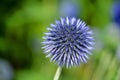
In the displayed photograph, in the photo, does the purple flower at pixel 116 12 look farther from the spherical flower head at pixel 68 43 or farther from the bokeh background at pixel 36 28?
the spherical flower head at pixel 68 43

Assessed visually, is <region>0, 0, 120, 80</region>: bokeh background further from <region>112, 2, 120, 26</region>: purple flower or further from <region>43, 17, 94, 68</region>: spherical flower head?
<region>43, 17, 94, 68</region>: spherical flower head

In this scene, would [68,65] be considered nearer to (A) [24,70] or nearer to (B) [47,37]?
(B) [47,37]

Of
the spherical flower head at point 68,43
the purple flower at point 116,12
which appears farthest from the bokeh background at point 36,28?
the spherical flower head at point 68,43

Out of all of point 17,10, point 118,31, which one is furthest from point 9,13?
point 118,31

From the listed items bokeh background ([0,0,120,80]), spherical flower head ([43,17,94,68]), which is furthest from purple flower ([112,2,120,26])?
spherical flower head ([43,17,94,68])

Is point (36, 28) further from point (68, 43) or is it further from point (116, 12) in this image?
point (68, 43)

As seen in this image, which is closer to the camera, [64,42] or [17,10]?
[64,42]
